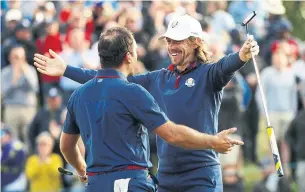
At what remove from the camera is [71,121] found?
891 centimetres

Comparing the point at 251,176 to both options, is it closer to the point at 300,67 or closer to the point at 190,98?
the point at 300,67

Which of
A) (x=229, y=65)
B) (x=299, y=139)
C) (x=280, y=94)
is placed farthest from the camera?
(x=280, y=94)

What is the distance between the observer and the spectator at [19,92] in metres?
17.7

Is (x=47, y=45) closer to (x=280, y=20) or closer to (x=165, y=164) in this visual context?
(x=280, y=20)

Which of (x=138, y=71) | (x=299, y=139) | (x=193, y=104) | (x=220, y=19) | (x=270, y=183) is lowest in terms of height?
(x=193, y=104)

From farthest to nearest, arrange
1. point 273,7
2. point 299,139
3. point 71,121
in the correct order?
1. point 273,7
2. point 299,139
3. point 71,121

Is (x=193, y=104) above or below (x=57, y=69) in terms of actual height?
below

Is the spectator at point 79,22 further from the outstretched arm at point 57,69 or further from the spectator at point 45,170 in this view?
the outstretched arm at point 57,69

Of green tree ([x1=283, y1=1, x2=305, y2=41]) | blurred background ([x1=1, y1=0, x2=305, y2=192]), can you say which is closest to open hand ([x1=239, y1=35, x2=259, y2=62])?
blurred background ([x1=1, y1=0, x2=305, y2=192])

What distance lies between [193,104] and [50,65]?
58.8 inches

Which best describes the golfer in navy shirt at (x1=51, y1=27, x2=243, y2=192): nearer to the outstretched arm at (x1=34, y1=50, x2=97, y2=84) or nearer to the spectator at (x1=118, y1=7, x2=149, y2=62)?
the outstretched arm at (x1=34, y1=50, x2=97, y2=84)

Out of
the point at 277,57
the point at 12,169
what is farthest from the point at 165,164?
the point at 277,57

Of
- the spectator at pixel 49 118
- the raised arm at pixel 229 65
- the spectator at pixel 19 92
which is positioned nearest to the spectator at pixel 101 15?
the spectator at pixel 19 92

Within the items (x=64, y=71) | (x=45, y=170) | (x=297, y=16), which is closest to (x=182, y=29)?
(x=64, y=71)
